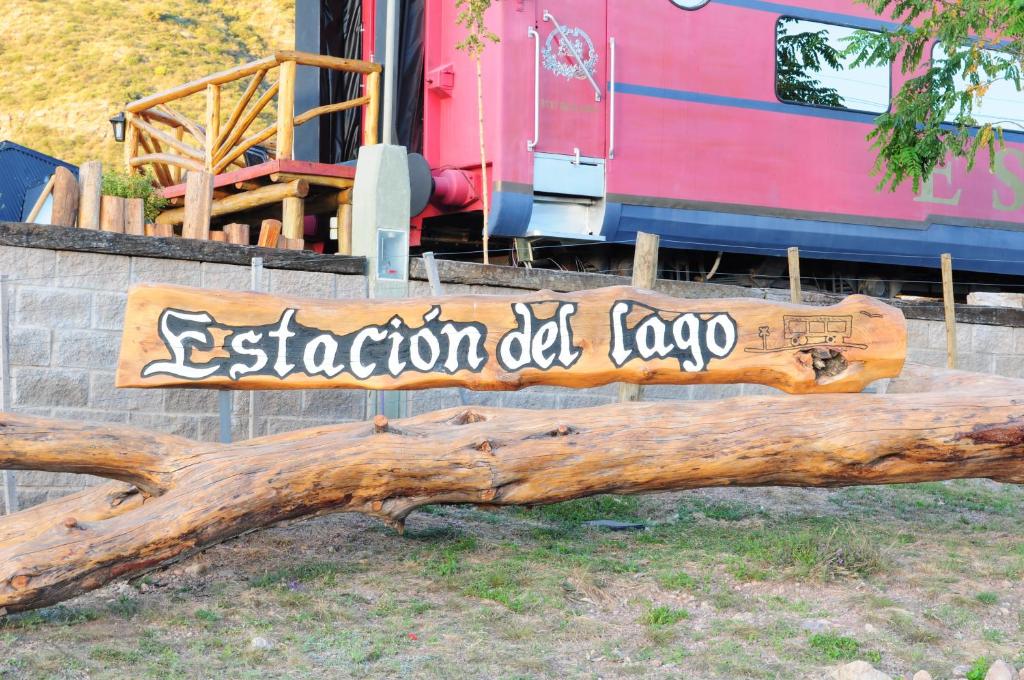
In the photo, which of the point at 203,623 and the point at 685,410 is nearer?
the point at 203,623

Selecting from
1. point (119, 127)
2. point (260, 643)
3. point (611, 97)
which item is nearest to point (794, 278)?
point (611, 97)

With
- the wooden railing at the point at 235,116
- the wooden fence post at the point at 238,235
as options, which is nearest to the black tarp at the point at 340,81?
the wooden railing at the point at 235,116

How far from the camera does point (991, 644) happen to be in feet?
17.3

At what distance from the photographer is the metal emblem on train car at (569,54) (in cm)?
943

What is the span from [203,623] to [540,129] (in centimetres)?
537

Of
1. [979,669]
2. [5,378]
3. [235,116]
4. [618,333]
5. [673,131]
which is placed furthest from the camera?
[673,131]

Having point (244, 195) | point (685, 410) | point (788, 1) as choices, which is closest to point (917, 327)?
point (788, 1)

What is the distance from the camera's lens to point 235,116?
9711mm

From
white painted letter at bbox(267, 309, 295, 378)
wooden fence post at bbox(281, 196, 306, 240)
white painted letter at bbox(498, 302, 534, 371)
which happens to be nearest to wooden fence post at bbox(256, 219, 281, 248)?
wooden fence post at bbox(281, 196, 306, 240)

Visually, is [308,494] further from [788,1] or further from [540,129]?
[788,1]

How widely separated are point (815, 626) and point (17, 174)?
9.68 metres

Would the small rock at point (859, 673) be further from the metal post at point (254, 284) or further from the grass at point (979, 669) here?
the metal post at point (254, 284)

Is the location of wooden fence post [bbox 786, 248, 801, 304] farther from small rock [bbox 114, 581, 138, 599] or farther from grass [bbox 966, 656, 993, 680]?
small rock [bbox 114, 581, 138, 599]

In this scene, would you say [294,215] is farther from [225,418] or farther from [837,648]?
[837,648]
